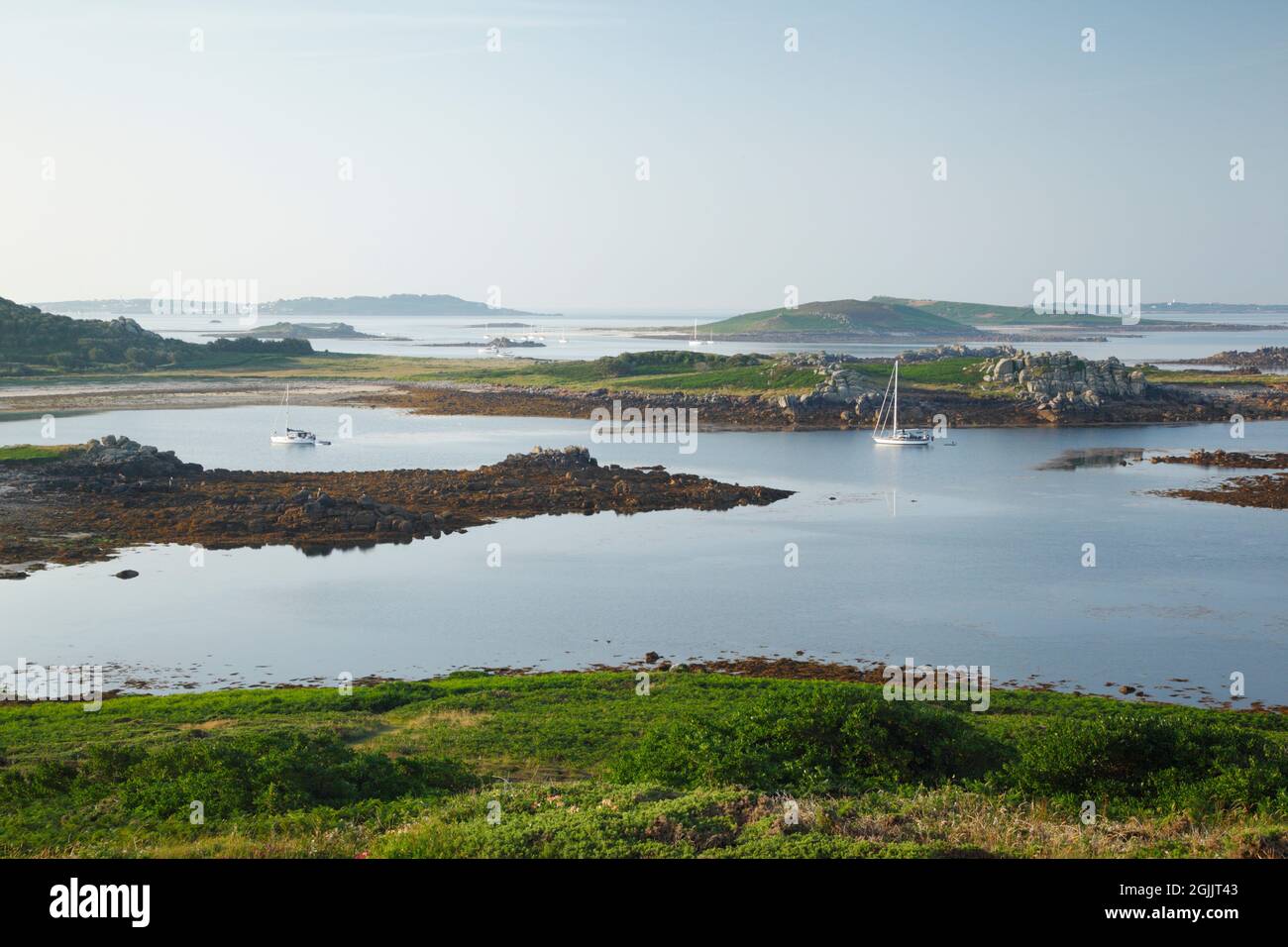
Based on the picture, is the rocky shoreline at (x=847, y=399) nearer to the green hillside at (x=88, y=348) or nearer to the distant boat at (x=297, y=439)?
the green hillside at (x=88, y=348)

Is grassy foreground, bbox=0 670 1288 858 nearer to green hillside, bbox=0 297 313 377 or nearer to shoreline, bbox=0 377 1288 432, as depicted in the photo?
shoreline, bbox=0 377 1288 432

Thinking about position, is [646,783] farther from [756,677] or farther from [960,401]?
[960,401]

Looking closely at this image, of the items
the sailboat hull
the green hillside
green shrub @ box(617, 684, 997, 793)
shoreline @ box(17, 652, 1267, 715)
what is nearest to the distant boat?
the sailboat hull

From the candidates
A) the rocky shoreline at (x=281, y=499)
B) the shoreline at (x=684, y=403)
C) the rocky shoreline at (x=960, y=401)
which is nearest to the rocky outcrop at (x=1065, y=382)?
the rocky shoreline at (x=960, y=401)

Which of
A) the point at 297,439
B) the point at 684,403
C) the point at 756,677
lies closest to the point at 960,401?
the point at 684,403

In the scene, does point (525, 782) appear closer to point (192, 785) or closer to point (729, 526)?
point (192, 785)
